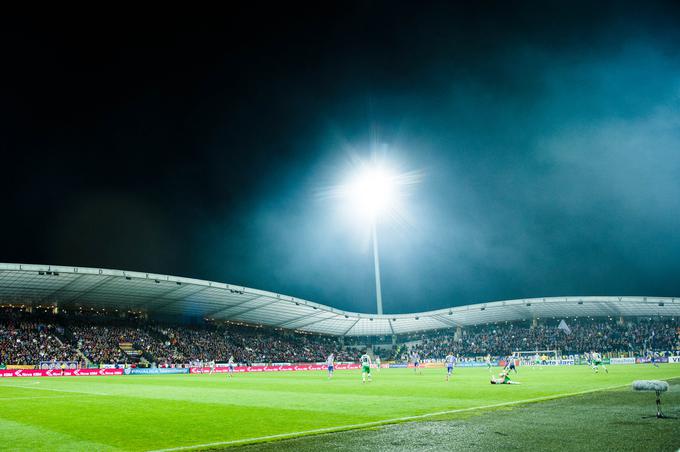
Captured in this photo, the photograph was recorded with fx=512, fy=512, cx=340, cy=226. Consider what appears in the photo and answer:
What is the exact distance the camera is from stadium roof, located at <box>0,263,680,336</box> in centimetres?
4988

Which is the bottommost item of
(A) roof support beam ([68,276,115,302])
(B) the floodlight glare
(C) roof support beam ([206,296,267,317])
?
(C) roof support beam ([206,296,267,317])

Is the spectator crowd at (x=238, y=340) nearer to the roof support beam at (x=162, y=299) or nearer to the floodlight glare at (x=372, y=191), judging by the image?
the roof support beam at (x=162, y=299)

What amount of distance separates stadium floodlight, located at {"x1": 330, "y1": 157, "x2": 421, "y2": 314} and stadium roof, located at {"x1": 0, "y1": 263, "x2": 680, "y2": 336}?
12598 mm

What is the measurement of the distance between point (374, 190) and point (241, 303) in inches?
979

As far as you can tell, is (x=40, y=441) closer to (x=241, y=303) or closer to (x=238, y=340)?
(x=241, y=303)

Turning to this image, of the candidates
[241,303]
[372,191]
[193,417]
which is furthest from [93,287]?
[193,417]

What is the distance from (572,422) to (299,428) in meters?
5.15

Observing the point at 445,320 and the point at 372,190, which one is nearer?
the point at 372,190

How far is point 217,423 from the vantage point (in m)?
11.1

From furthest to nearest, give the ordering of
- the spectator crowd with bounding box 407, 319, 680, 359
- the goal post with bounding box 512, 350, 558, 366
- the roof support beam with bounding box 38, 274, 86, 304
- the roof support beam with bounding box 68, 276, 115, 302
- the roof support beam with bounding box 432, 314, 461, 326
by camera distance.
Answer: the roof support beam with bounding box 432, 314, 461, 326, the spectator crowd with bounding box 407, 319, 680, 359, the goal post with bounding box 512, 350, 558, 366, the roof support beam with bounding box 68, 276, 115, 302, the roof support beam with bounding box 38, 274, 86, 304

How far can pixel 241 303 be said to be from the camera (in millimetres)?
67438

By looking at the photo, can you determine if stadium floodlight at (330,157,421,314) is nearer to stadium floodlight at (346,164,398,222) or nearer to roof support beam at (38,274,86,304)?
stadium floodlight at (346,164,398,222)

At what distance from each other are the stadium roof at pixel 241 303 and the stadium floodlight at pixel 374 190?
12.6 meters

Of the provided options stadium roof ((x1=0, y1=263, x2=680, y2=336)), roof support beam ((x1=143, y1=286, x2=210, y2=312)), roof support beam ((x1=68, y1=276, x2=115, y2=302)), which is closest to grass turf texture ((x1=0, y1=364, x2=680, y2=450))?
roof support beam ((x1=68, y1=276, x2=115, y2=302))
